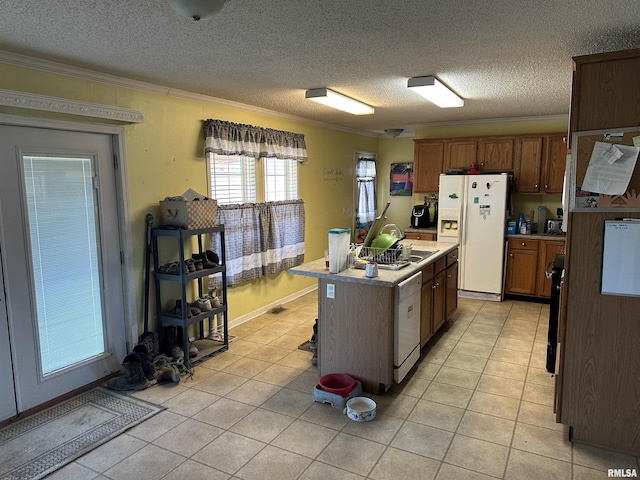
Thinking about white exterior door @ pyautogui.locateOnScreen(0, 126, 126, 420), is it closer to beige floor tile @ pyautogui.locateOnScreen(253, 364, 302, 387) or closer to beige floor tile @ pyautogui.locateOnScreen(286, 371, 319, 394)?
beige floor tile @ pyautogui.locateOnScreen(253, 364, 302, 387)

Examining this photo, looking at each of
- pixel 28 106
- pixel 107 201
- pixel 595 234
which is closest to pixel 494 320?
pixel 595 234

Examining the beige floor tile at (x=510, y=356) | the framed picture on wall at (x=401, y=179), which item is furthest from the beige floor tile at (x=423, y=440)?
the framed picture on wall at (x=401, y=179)

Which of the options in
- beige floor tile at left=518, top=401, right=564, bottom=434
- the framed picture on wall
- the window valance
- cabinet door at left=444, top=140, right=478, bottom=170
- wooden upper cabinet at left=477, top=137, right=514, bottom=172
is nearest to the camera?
beige floor tile at left=518, top=401, right=564, bottom=434

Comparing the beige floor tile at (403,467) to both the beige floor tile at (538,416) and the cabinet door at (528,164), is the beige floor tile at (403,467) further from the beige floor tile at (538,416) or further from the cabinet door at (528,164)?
the cabinet door at (528,164)

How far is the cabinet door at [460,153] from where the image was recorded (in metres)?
5.86

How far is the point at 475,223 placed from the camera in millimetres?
5562

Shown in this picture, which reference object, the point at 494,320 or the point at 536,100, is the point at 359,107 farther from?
the point at 494,320

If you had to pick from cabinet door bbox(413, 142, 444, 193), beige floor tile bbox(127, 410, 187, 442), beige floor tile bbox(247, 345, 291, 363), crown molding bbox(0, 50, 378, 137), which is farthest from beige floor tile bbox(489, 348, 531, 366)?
crown molding bbox(0, 50, 378, 137)

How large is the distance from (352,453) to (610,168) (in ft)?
6.94

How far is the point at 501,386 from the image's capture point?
3309mm

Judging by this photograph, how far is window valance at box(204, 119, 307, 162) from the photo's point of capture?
13.6ft

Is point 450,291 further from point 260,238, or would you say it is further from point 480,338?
point 260,238

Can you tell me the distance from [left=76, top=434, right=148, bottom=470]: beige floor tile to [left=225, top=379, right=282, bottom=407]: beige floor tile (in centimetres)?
73

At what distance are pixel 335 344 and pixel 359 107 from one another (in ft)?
8.31
